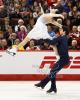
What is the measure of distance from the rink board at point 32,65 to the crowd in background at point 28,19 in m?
0.57

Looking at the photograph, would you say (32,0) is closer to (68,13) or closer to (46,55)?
(68,13)

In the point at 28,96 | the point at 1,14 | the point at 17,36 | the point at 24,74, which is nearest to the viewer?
the point at 28,96

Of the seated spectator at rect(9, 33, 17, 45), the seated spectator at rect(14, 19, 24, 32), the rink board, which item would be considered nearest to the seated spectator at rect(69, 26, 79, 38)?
the rink board

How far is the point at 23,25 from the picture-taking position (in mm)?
16391

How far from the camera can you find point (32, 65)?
1438 centimetres

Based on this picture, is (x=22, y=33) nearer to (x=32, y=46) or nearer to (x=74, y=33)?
(x=32, y=46)

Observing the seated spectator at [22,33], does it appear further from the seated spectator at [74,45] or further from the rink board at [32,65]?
the seated spectator at [74,45]

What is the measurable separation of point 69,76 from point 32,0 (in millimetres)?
→ 4761

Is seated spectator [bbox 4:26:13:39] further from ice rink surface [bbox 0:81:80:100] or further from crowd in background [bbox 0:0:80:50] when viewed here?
ice rink surface [bbox 0:81:80:100]

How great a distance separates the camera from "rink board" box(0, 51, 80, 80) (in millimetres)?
14320

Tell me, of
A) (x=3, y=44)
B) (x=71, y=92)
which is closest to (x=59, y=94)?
(x=71, y=92)

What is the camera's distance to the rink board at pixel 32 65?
14.3 metres

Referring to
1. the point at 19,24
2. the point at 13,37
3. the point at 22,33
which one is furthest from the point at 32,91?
the point at 19,24

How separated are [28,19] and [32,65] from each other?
119 inches
